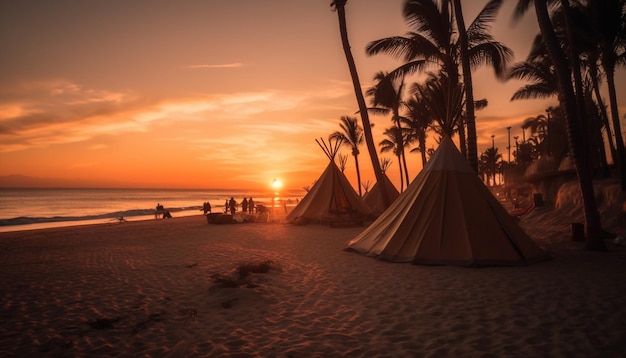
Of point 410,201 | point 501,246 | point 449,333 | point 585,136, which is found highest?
point 585,136

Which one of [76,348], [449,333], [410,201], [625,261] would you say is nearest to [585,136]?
[625,261]

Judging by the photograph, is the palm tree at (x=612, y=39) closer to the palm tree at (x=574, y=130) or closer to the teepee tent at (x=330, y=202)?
the palm tree at (x=574, y=130)

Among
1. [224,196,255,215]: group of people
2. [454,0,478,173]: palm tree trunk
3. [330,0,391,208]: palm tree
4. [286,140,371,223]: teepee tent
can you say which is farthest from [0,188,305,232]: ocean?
[454,0,478,173]: palm tree trunk

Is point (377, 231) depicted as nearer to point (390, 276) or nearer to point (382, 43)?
point (390, 276)

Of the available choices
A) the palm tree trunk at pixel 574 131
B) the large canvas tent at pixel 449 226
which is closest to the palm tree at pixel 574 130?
the palm tree trunk at pixel 574 131

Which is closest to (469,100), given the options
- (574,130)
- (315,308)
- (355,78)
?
(574,130)

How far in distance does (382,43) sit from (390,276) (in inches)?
400

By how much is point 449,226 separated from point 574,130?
4325 mm

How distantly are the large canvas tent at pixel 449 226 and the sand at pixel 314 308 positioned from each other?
375mm

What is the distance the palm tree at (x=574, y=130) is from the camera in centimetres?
855

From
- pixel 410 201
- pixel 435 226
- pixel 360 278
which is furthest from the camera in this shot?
pixel 410 201

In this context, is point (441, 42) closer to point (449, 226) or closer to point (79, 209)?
point (449, 226)

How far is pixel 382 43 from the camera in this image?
13500 mm

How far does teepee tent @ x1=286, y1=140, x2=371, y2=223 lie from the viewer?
17766 mm
